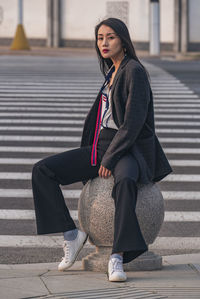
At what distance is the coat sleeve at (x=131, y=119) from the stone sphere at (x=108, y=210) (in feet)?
0.71

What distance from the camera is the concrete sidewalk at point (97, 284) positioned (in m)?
5.38

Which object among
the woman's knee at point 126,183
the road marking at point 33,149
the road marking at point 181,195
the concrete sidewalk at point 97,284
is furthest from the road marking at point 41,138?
the woman's knee at point 126,183

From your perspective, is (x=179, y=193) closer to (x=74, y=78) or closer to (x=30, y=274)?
(x=30, y=274)

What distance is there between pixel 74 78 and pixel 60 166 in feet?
53.0

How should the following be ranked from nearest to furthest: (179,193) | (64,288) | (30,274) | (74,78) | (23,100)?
(64,288)
(30,274)
(179,193)
(23,100)
(74,78)

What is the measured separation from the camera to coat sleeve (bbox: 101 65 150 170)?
5996 mm

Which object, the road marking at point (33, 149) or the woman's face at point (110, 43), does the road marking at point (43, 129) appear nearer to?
the road marking at point (33, 149)

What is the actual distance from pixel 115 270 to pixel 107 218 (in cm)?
46

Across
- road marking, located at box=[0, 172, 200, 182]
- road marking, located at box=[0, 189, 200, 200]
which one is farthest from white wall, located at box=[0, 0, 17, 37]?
road marking, located at box=[0, 189, 200, 200]

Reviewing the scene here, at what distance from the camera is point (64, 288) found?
5523 mm

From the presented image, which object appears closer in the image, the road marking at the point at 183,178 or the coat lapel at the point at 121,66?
the coat lapel at the point at 121,66

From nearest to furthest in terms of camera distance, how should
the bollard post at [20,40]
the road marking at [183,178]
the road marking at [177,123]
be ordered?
the road marking at [183,178] → the road marking at [177,123] → the bollard post at [20,40]

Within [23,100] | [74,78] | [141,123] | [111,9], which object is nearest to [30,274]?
[141,123]

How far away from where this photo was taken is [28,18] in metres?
39.0
